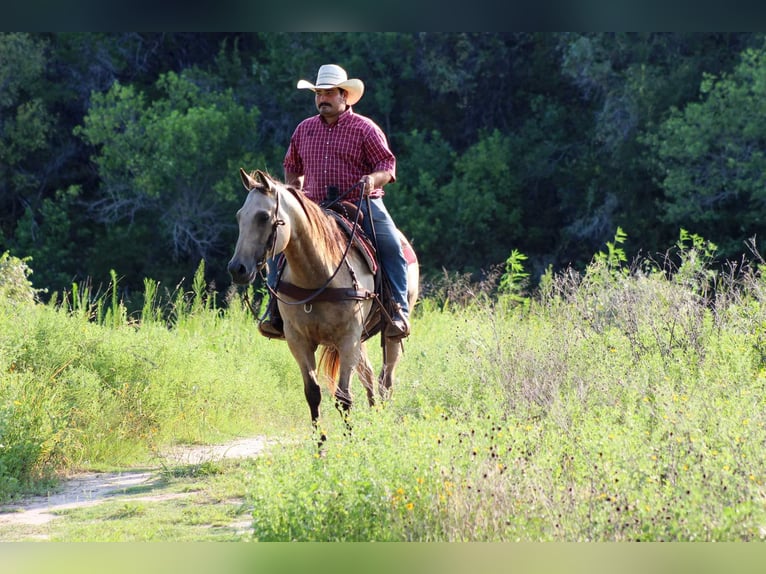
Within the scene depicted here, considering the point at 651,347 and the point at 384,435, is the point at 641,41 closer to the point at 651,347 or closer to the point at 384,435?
the point at 651,347

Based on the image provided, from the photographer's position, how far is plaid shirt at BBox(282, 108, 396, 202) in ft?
25.6

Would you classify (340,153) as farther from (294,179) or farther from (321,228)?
(321,228)

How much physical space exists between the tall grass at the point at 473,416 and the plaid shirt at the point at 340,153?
167cm

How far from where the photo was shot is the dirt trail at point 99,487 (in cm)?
679

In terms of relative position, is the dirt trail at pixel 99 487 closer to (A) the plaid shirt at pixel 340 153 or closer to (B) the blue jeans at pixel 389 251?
(B) the blue jeans at pixel 389 251

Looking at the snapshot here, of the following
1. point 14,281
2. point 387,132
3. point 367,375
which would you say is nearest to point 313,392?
point 367,375

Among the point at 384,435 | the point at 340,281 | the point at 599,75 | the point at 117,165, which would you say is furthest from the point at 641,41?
→ the point at 384,435

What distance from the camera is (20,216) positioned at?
2662 centimetres

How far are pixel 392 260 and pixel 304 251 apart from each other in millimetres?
996

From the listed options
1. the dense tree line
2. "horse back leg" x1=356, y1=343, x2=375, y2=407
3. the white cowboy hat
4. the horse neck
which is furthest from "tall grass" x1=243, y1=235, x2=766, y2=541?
the dense tree line

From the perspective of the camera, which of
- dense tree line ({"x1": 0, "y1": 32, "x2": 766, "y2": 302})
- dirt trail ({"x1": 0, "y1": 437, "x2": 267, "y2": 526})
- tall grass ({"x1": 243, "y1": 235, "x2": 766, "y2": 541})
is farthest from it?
dense tree line ({"x1": 0, "y1": 32, "x2": 766, "y2": 302})

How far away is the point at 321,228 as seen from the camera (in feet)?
23.8

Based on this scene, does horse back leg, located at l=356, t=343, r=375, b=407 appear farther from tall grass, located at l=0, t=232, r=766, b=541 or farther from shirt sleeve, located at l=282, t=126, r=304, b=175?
shirt sleeve, located at l=282, t=126, r=304, b=175

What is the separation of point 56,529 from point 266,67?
2066 cm
